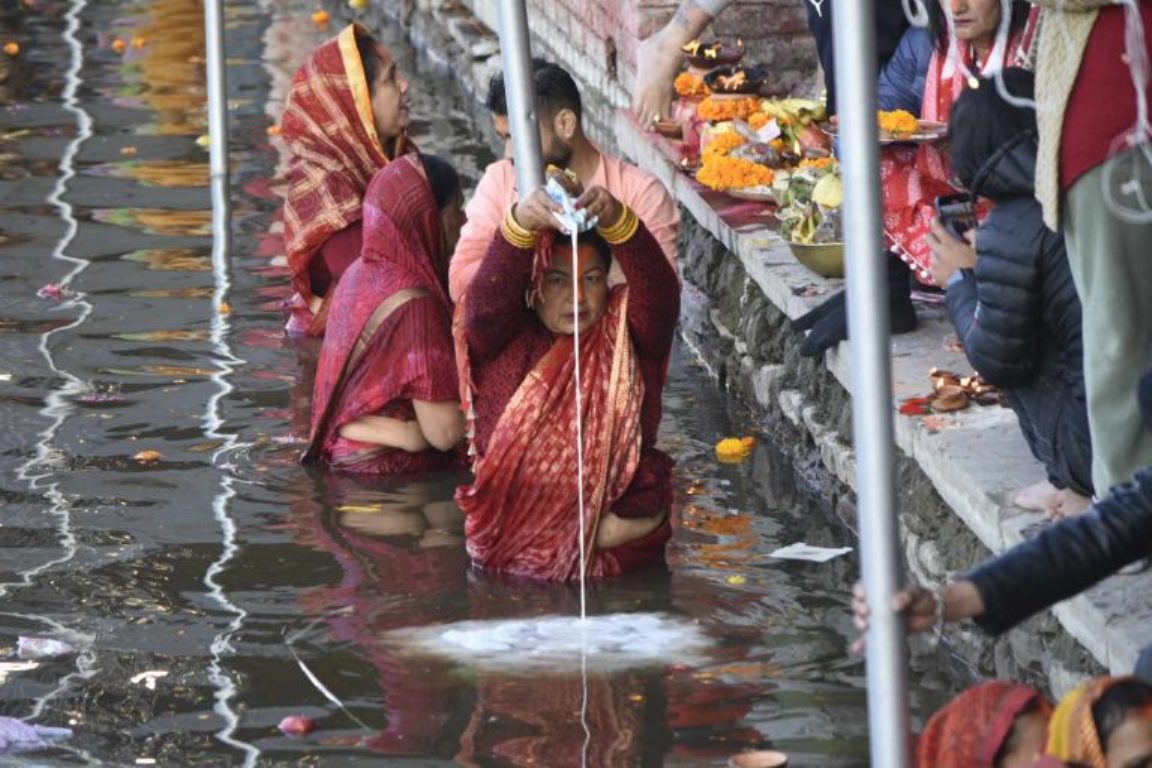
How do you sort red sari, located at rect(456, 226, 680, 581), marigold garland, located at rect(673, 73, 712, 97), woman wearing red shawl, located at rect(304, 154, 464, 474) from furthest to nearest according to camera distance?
marigold garland, located at rect(673, 73, 712, 97)
woman wearing red shawl, located at rect(304, 154, 464, 474)
red sari, located at rect(456, 226, 680, 581)

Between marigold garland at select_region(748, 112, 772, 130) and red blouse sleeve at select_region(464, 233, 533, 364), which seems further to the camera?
marigold garland at select_region(748, 112, 772, 130)

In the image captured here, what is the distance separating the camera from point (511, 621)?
5930 mm

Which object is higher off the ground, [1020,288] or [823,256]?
[1020,288]

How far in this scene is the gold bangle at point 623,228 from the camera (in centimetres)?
570

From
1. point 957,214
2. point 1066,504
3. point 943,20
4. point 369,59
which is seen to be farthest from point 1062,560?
point 369,59

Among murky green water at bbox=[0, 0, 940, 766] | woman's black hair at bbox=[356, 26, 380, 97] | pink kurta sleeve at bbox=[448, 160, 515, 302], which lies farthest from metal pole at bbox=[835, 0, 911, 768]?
woman's black hair at bbox=[356, 26, 380, 97]

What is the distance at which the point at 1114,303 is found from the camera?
4.75 m

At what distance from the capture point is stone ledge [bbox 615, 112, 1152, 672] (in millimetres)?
4707

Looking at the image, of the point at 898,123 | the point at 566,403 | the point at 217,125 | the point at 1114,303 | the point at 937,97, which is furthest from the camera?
the point at 217,125

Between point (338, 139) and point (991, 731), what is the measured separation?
4791mm

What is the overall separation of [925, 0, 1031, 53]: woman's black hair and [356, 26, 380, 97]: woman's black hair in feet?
6.63

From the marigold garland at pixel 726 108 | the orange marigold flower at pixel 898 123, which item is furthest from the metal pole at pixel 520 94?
the marigold garland at pixel 726 108

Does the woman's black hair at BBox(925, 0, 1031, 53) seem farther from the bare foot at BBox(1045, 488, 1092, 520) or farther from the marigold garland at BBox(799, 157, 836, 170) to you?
the bare foot at BBox(1045, 488, 1092, 520)

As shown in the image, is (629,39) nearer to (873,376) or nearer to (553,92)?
(553,92)
